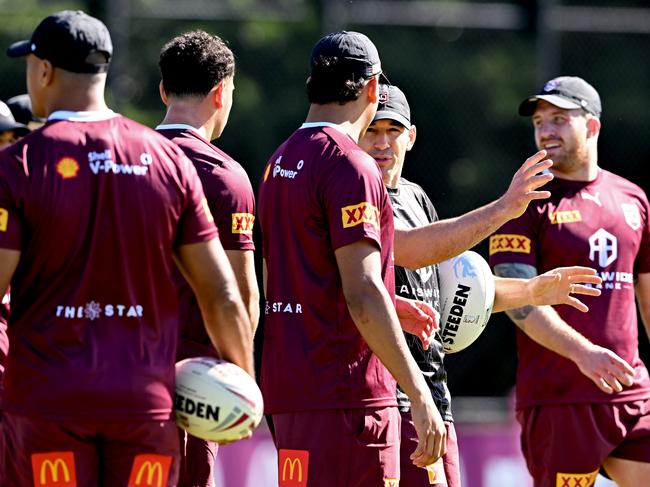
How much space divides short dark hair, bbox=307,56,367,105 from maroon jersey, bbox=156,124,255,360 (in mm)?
543

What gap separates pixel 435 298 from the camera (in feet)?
19.5

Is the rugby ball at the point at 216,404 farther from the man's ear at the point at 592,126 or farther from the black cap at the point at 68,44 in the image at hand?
the man's ear at the point at 592,126

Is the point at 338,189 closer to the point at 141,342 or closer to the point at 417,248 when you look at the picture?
the point at 417,248

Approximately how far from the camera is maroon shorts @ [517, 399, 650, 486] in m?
6.77

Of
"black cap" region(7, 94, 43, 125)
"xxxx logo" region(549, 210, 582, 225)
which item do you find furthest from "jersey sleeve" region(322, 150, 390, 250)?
"black cap" region(7, 94, 43, 125)

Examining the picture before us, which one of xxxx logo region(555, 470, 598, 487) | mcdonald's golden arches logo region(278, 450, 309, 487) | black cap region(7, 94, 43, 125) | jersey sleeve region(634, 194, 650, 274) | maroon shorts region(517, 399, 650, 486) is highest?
black cap region(7, 94, 43, 125)

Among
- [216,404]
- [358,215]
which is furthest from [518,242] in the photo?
[216,404]

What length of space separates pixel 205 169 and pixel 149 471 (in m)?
1.60

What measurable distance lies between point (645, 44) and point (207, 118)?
37.6ft

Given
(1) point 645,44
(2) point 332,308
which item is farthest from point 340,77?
(1) point 645,44

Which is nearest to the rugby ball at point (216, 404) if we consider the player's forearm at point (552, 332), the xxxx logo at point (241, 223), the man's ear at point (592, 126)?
the xxxx logo at point (241, 223)

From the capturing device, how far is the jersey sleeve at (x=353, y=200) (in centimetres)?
473

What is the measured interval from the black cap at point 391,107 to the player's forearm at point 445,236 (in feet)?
2.32

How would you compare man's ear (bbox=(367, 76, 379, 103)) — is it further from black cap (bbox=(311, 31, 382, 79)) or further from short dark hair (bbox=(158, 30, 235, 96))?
short dark hair (bbox=(158, 30, 235, 96))
